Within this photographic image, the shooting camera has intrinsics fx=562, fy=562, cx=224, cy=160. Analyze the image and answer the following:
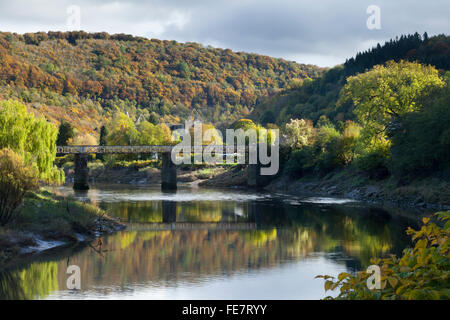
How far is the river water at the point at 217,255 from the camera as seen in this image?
21.2 metres

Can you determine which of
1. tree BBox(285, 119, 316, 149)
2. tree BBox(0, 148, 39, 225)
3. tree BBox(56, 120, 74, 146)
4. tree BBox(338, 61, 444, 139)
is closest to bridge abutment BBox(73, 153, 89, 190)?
tree BBox(285, 119, 316, 149)

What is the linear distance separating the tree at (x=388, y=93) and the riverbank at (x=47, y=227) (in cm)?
3270

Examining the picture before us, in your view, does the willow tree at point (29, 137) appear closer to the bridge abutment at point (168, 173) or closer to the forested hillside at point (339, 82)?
the bridge abutment at point (168, 173)

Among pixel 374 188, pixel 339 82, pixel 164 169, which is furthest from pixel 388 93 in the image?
pixel 339 82

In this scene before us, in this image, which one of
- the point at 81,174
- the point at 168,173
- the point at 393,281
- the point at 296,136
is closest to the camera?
the point at 393,281

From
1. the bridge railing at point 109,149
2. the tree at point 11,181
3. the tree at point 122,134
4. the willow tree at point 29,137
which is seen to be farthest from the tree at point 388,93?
the tree at point 122,134

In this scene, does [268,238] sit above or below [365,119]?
below

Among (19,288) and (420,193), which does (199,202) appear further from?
(19,288)

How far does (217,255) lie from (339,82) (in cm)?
12762

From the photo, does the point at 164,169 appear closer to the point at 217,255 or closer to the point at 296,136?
the point at 296,136

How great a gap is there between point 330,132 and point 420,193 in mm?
29145

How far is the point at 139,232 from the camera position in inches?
1474

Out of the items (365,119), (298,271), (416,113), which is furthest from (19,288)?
(365,119)

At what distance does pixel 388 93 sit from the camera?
59.3 m
